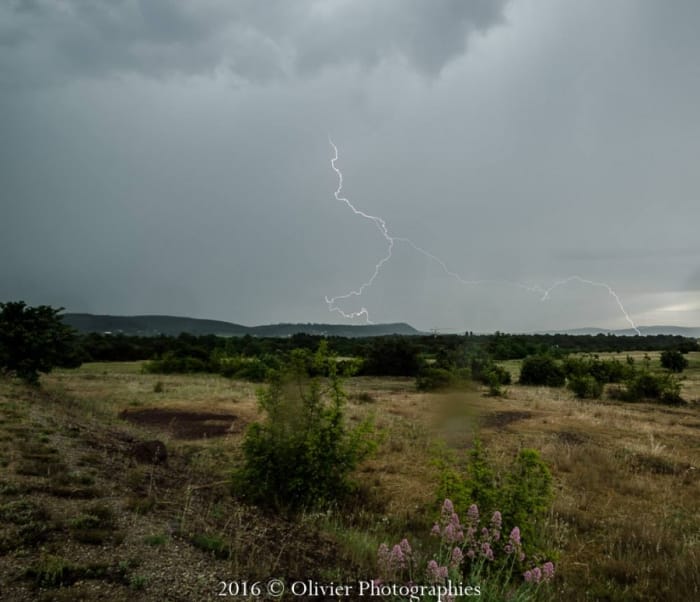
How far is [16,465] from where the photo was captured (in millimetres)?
8359

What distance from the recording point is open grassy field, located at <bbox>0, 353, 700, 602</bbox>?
496 centimetres

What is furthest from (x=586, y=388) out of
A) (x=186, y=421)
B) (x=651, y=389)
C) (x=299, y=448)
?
(x=299, y=448)

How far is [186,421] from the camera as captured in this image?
18766mm

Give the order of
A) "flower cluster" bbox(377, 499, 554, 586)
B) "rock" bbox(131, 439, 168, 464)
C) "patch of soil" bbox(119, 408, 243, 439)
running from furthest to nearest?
"patch of soil" bbox(119, 408, 243, 439) < "rock" bbox(131, 439, 168, 464) < "flower cluster" bbox(377, 499, 554, 586)

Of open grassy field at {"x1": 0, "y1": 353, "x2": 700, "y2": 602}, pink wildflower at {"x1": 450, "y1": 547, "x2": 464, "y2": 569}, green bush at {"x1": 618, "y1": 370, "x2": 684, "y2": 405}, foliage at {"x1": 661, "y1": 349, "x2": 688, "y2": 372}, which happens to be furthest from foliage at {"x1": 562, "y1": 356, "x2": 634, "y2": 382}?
pink wildflower at {"x1": 450, "y1": 547, "x2": 464, "y2": 569}

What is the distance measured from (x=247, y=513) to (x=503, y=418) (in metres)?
16.5

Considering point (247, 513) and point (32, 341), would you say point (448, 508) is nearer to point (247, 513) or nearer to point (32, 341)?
point (247, 513)

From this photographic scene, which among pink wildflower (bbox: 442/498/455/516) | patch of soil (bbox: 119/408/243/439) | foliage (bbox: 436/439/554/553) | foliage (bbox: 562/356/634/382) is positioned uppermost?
pink wildflower (bbox: 442/498/455/516)

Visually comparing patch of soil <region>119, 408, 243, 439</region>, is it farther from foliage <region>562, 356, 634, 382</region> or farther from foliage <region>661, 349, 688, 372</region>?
foliage <region>661, 349, 688, 372</region>

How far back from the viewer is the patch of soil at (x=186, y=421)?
1631cm

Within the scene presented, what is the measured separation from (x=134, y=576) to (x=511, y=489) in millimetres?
4762

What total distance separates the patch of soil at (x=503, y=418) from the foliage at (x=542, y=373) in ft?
76.3

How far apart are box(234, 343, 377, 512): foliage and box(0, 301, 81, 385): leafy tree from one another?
70.1 feet

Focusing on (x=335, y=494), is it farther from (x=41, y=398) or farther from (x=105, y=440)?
(x=41, y=398)
